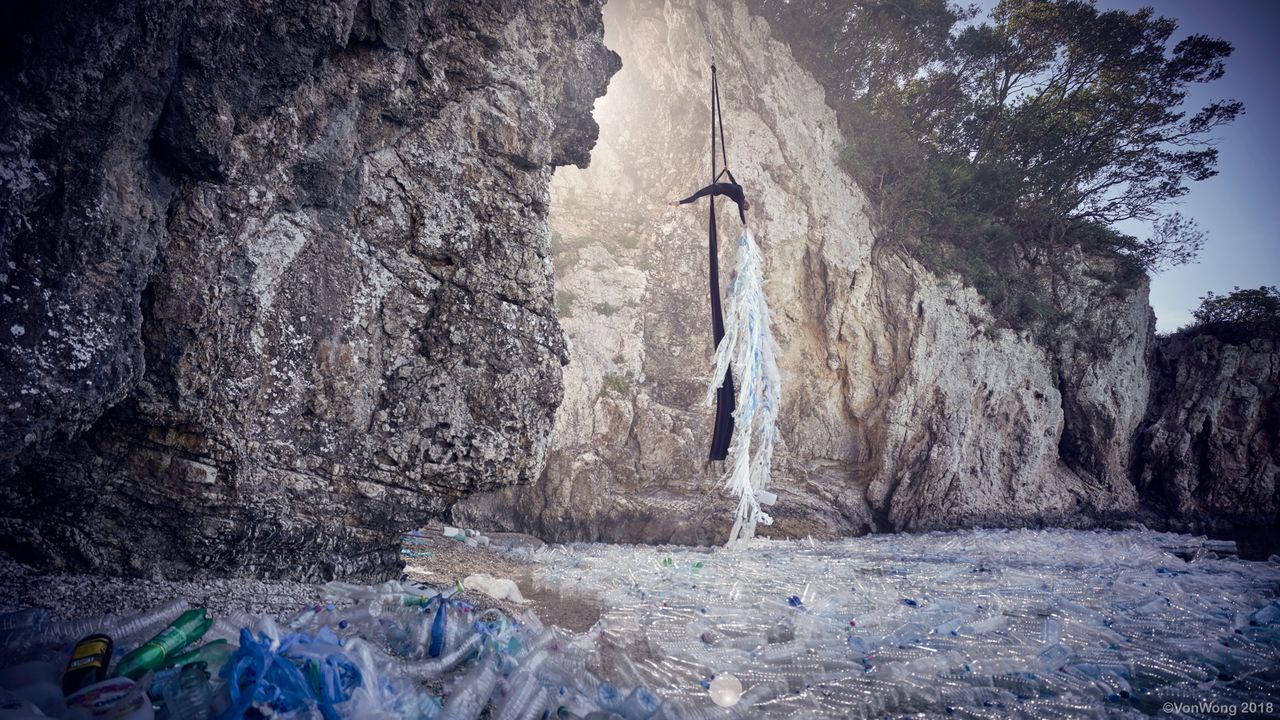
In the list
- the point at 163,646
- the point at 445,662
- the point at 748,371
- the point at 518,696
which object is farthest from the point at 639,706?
the point at 748,371

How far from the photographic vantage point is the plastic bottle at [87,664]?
5.21 feet

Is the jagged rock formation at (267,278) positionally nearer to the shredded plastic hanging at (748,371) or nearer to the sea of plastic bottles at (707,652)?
the sea of plastic bottles at (707,652)

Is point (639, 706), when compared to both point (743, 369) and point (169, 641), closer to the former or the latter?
point (169, 641)

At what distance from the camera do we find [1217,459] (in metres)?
11.1

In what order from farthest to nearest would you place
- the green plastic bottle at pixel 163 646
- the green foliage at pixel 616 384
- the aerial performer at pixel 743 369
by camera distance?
1. the green foliage at pixel 616 384
2. the aerial performer at pixel 743 369
3. the green plastic bottle at pixel 163 646

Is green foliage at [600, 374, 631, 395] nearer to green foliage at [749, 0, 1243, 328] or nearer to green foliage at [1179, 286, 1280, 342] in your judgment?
green foliage at [749, 0, 1243, 328]

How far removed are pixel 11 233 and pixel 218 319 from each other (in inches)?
40.7

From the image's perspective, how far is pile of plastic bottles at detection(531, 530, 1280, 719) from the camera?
2.72 m

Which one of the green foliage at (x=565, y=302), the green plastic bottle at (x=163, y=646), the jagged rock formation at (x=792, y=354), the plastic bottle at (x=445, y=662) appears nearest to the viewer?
the green plastic bottle at (x=163, y=646)

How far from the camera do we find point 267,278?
3174mm

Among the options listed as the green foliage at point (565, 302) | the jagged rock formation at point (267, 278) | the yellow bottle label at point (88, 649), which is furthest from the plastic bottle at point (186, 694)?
the green foliage at point (565, 302)

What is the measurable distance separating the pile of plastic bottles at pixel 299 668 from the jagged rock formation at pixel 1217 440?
13987 mm

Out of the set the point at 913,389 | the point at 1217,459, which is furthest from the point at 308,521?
the point at 1217,459

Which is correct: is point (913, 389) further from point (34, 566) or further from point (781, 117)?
point (34, 566)
